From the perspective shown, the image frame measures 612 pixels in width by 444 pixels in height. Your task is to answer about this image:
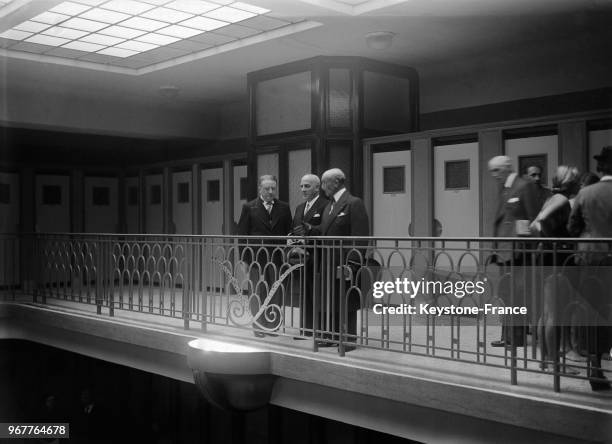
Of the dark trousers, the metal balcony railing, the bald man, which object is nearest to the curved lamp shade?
the metal balcony railing

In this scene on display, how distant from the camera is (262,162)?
31.2ft

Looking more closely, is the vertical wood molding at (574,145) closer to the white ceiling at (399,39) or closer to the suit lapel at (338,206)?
the white ceiling at (399,39)

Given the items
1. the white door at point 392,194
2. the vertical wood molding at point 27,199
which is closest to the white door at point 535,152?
the white door at point 392,194

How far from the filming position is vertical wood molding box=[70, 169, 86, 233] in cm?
1318

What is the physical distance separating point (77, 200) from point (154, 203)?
1.62 meters

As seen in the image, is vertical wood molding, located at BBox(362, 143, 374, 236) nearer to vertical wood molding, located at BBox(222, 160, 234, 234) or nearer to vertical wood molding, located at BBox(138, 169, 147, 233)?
vertical wood molding, located at BBox(222, 160, 234, 234)

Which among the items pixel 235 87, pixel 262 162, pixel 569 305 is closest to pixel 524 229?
pixel 569 305

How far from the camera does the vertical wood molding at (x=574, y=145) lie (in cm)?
689

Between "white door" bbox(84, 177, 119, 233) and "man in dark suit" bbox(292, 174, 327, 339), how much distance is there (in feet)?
26.8

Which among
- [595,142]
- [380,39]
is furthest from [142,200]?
[595,142]

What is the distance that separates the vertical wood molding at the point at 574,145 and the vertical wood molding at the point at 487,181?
2.31ft

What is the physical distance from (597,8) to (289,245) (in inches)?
158

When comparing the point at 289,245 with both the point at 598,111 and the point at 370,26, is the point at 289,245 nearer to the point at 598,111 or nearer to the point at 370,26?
the point at 370,26

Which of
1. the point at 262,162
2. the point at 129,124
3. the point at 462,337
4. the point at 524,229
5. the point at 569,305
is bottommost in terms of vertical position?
the point at 462,337
